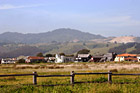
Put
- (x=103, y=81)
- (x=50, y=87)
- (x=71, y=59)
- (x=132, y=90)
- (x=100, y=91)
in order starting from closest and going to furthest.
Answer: (x=100, y=91) → (x=132, y=90) → (x=50, y=87) → (x=103, y=81) → (x=71, y=59)

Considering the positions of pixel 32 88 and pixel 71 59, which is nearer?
pixel 32 88

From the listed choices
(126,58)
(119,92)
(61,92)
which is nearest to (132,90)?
(119,92)

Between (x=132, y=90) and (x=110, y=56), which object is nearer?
(x=132, y=90)

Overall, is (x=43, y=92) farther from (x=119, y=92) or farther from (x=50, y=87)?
(x=119, y=92)

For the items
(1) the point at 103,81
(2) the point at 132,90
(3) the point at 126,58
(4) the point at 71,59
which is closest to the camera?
(2) the point at 132,90

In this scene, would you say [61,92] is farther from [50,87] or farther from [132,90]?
[132,90]

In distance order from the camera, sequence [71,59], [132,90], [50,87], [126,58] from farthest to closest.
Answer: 1. [71,59]
2. [126,58]
3. [50,87]
4. [132,90]

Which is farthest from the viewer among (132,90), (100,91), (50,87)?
(50,87)

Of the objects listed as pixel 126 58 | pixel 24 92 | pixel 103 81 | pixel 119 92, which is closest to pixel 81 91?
pixel 119 92

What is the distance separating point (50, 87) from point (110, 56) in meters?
157

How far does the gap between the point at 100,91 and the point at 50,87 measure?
15.5 ft

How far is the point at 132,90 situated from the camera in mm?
19391

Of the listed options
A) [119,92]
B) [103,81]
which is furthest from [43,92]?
[103,81]

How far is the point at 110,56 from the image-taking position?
176250 mm
